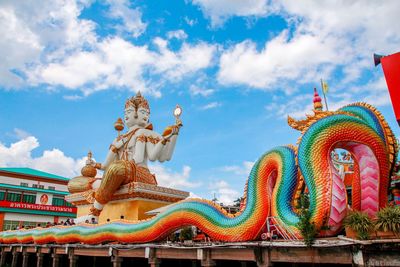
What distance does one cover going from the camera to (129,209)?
18062mm

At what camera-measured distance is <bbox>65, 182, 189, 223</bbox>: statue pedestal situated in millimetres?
17706

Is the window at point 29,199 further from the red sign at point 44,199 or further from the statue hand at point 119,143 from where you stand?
the statue hand at point 119,143

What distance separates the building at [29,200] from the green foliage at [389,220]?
122ft

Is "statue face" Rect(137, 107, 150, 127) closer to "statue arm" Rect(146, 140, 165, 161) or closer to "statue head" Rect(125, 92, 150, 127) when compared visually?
"statue head" Rect(125, 92, 150, 127)

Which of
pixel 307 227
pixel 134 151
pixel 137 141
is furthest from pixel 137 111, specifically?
pixel 307 227

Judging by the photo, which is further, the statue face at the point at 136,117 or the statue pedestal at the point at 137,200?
the statue face at the point at 136,117

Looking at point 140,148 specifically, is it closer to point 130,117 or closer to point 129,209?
point 130,117

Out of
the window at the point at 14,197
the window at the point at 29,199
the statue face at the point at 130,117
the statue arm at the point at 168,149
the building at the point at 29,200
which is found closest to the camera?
the statue arm at the point at 168,149

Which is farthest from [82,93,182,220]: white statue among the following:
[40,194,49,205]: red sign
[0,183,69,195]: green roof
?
[40,194,49,205]: red sign

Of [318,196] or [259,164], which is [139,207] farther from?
[318,196]

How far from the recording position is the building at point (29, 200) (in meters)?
37.8

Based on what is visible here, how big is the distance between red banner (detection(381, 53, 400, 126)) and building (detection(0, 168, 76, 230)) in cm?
3691

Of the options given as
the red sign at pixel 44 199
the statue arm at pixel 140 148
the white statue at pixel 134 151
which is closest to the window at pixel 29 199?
the red sign at pixel 44 199

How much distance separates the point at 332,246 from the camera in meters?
8.05
